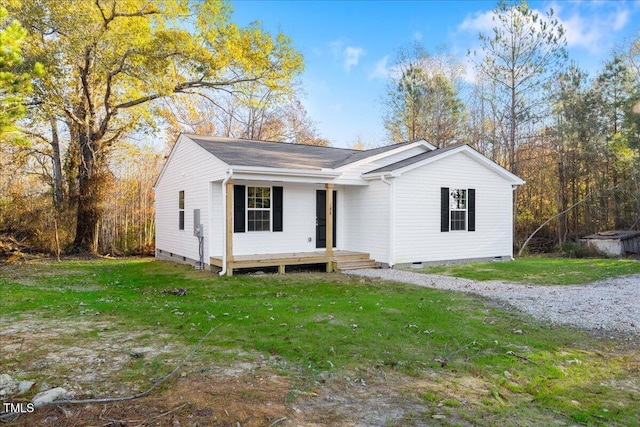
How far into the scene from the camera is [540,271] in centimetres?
1156

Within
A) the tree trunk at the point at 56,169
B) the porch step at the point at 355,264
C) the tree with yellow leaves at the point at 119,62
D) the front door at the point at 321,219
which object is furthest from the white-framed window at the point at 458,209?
the tree trunk at the point at 56,169

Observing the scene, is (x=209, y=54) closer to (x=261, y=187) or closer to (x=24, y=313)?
(x=261, y=187)

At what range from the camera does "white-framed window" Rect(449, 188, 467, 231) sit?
13.2 meters

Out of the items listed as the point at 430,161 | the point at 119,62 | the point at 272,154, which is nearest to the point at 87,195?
the point at 119,62

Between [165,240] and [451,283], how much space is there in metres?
10.6

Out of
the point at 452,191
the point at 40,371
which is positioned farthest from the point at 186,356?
the point at 452,191

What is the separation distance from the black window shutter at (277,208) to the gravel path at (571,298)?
2868mm

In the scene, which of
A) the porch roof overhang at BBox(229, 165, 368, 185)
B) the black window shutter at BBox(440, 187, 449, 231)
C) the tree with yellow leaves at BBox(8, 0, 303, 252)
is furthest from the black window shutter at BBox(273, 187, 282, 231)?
the tree with yellow leaves at BBox(8, 0, 303, 252)

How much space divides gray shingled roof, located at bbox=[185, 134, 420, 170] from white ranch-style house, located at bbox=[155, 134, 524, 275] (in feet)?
0.15

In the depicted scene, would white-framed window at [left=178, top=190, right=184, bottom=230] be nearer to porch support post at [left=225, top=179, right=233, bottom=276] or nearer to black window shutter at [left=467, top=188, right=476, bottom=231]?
porch support post at [left=225, top=179, right=233, bottom=276]

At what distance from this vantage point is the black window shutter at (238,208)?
1135cm

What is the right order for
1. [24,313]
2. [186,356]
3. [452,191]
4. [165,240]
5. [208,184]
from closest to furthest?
[186,356] → [24,313] → [208,184] → [452,191] → [165,240]

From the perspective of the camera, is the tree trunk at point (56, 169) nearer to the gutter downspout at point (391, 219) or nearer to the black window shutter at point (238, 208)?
the black window shutter at point (238, 208)

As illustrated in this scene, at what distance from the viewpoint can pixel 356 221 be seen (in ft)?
43.8
